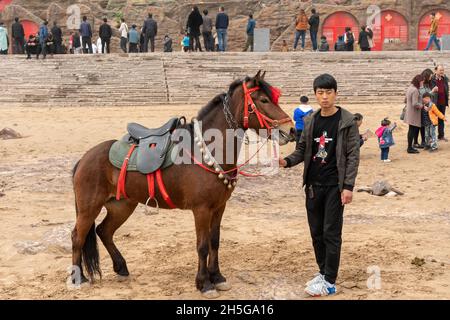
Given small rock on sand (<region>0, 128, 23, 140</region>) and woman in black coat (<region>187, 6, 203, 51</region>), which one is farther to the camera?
woman in black coat (<region>187, 6, 203, 51</region>)

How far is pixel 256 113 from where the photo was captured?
6.55m

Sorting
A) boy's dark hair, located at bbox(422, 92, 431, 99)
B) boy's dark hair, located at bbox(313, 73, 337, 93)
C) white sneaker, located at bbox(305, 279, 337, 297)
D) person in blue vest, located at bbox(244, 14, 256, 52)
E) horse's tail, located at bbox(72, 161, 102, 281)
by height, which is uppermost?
person in blue vest, located at bbox(244, 14, 256, 52)

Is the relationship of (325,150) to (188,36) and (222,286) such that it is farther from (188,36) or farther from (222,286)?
(188,36)

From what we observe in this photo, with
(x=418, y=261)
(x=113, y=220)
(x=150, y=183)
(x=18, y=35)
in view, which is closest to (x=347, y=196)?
(x=418, y=261)

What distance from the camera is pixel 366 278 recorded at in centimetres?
714

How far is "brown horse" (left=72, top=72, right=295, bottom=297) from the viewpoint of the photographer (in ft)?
21.6

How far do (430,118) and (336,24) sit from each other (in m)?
25.5

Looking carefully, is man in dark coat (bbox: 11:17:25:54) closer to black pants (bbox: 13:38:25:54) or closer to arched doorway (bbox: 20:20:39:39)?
black pants (bbox: 13:38:25:54)

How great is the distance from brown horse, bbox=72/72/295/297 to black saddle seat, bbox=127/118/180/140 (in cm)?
16

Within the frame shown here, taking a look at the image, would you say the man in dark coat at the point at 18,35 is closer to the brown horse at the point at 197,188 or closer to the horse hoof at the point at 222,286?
the brown horse at the point at 197,188

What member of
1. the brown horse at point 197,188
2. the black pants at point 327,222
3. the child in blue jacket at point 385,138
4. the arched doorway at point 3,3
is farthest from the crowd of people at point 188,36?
the black pants at point 327,222

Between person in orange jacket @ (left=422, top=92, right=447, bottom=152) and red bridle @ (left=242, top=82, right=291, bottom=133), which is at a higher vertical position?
red bridle @ (left=242, top=82, right=291, bottom=133)

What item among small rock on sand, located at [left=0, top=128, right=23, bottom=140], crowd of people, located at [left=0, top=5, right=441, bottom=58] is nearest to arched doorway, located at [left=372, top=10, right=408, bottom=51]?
crowd of people, located at [left=0, top=5, right=441, bottom=58]

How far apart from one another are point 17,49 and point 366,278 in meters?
28.5
